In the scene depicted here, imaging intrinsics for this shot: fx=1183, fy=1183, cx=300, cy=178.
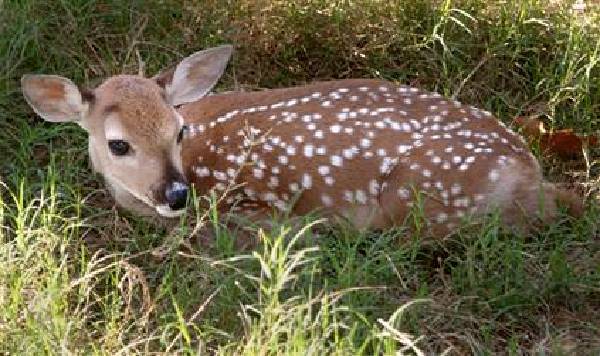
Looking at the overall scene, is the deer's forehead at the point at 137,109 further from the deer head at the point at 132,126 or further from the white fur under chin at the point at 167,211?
the white fur under chin at the point at 167,211

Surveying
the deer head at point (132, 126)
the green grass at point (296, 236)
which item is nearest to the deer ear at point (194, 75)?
the deer head at point (132, 126)

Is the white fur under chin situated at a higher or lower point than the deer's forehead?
lower

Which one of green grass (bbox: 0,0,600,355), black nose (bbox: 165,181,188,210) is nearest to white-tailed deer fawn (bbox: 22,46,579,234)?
black nose (bbox: 165,181,188,210)

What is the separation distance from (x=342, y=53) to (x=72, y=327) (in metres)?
2.57

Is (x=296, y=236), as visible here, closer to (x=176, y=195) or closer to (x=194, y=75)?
(x=176, y=195)

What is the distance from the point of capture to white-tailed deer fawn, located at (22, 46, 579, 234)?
4.41 meters

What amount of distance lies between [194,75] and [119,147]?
21.2 inches

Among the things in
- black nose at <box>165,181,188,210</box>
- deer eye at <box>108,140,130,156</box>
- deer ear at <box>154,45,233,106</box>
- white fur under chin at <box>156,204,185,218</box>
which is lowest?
white fur under chin at <box>156,204,185,218</box>

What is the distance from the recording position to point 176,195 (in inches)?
170

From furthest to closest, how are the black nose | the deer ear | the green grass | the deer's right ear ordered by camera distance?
1. the deer ear
2. the deer's right ear
3. the black nose
4. the green grass

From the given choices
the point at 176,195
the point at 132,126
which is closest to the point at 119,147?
the point at 132,126

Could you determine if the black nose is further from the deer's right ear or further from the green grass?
the deer's right ear

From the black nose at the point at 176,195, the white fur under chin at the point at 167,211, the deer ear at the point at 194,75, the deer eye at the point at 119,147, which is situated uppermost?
the deer ear at the point at 194,75

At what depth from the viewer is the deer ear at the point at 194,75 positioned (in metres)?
4.71
